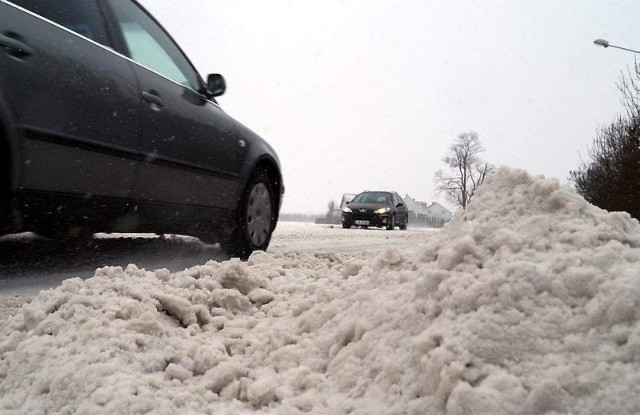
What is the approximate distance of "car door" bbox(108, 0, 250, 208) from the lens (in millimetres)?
3682

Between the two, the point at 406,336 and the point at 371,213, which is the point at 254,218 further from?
the point at 371,213

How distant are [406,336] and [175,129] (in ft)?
9.27

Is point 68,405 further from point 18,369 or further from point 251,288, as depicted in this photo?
point 251,288

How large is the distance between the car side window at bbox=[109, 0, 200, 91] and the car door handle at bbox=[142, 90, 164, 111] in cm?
26

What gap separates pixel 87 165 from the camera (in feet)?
10.5

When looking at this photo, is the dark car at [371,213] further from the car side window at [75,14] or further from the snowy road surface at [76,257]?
the car side window at [75,14]

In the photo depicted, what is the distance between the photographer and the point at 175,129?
12.7 feet

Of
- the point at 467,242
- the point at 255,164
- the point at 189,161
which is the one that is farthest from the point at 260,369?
the point at 255,164

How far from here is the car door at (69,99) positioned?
108 inches

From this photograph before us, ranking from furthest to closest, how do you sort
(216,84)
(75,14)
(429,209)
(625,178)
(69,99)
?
(429,209)
(625,178)
(216,84)
(75,14)
(69,99)

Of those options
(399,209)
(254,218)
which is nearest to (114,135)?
(254,218)

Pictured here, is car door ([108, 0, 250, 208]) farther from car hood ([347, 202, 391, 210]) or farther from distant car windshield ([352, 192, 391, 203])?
distant car windshield ([352, 192, 391, 203])

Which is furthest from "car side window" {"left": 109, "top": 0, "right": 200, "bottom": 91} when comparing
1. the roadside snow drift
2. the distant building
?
the distant building

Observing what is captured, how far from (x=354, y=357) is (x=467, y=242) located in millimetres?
488
